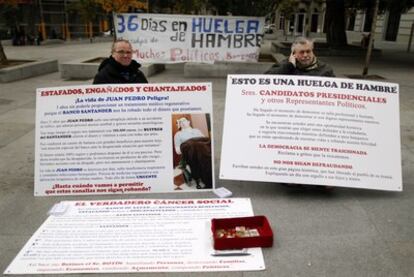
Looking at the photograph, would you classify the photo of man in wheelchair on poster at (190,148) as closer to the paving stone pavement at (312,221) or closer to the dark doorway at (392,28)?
the paving stone pavement at (312,221)

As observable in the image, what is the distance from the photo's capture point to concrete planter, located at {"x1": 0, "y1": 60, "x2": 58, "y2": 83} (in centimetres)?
1048

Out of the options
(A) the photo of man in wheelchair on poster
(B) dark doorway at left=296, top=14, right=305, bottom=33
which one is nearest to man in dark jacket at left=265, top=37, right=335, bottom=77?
(A) the photo of man in wheelchair on poster

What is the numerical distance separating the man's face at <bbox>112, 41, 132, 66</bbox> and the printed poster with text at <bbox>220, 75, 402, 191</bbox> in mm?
1407

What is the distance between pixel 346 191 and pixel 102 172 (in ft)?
8.38

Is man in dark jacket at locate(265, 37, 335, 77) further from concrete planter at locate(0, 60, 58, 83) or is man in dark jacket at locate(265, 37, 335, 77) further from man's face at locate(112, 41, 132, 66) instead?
concrete planter at locate(0, 60, 58, 83)

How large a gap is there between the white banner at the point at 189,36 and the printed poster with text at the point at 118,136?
7.02m

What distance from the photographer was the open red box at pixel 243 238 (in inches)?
115

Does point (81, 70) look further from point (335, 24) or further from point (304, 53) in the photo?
point (335, 24)

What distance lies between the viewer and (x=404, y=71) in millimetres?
13594

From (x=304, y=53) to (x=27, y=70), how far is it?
A: 9.70 metres

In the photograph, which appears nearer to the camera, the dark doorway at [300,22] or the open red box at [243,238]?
the open red box at [243,238]

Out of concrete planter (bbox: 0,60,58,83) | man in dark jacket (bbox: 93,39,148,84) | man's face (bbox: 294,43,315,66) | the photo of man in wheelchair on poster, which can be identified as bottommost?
concrete planter (bbox: 0,60,58,83)

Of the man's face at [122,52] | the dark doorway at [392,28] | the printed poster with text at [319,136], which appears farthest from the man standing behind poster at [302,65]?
the dark doorway at [392,28]

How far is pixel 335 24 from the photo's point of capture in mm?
19688
